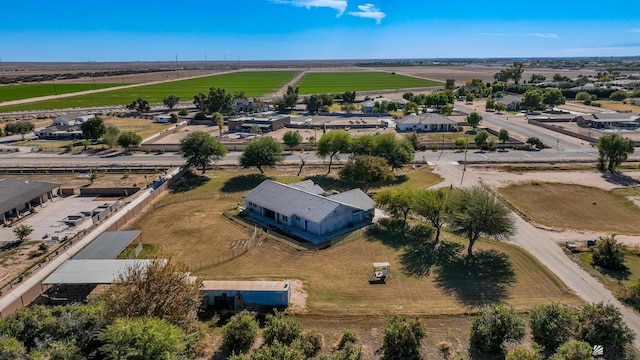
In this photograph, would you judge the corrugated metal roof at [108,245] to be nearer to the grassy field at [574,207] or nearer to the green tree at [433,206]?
the green tree at [433,206]

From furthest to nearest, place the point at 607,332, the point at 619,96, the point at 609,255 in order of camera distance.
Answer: the point at 619,96 → the point at 609,255 → the point at 607,332

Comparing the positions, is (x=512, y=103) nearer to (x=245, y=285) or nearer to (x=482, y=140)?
(x=482, y=140)

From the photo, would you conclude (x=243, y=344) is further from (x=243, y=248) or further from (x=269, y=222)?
(x=269, y=222)

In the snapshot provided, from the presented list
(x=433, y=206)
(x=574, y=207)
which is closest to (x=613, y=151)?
(x=574, y=207)

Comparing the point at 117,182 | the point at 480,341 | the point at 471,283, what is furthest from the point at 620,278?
the point at 117,182

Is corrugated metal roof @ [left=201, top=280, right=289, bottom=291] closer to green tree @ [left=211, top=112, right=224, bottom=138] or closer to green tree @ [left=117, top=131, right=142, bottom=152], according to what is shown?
green tree @ [left=117, top=131, right=142, bottom=152]

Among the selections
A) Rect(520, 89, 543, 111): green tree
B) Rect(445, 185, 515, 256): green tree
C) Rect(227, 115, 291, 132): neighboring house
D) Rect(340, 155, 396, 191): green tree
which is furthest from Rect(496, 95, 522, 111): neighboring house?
Rect(445, 185, 515, 256): green tree

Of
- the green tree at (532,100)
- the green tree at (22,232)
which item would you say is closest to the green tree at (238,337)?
the green tree at (22,232)
